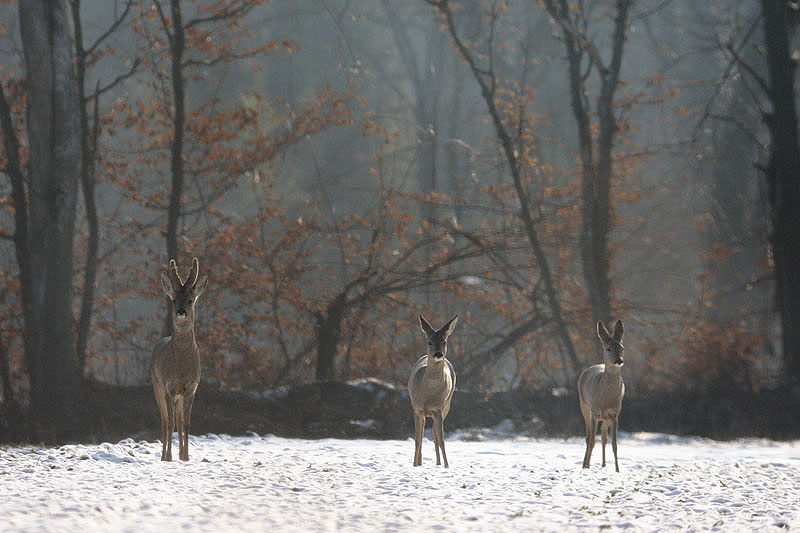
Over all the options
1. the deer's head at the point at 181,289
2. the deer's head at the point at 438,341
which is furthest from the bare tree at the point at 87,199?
the deer's head at the point at 438,341

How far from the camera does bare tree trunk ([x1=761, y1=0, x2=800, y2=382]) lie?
701 inches

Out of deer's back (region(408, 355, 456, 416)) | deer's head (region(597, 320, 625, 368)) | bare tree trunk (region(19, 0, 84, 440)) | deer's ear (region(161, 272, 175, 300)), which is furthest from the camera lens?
bare tree trunk (region(19, 0, 84, 440))

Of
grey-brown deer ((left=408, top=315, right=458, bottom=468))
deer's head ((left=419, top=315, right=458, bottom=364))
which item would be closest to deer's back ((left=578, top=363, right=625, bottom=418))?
grey-brown deer ((left=408, top=315, right=458, bottom=468))

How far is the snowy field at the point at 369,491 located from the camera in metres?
7.15

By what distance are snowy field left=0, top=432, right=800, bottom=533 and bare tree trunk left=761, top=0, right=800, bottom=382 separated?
22.2 feet

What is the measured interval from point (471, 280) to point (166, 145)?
6945 millimetres

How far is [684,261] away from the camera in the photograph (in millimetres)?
35719

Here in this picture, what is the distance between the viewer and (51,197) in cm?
1459

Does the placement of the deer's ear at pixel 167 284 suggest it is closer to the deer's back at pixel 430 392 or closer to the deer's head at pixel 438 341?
the deer's head at pixel 438 341

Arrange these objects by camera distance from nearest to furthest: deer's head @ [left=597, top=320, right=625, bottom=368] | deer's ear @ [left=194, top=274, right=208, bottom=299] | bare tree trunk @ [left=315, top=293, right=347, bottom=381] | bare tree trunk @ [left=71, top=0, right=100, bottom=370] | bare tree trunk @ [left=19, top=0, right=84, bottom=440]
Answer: deer's ear @ [left=194, top=274, right=208, bottom=299]
deer's head @ [left=597, top=320, right=625, bottom=368]
bare tree trunk @ [left=19, top=0, right=84, bottom=440]
bare tree trunk @ [left=71, top=0, right=100, bottom=370]
bare tree trunk @ [left=315, top=293, right=347, bottom=381]

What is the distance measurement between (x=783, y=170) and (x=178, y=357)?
12.8 m

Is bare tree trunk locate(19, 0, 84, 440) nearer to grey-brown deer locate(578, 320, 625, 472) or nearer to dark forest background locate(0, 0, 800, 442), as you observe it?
dark forest background locate(0, 0, 800, 442)

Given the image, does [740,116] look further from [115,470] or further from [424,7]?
[115,470]

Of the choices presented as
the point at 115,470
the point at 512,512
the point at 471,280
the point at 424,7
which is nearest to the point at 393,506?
the point at 512,512
